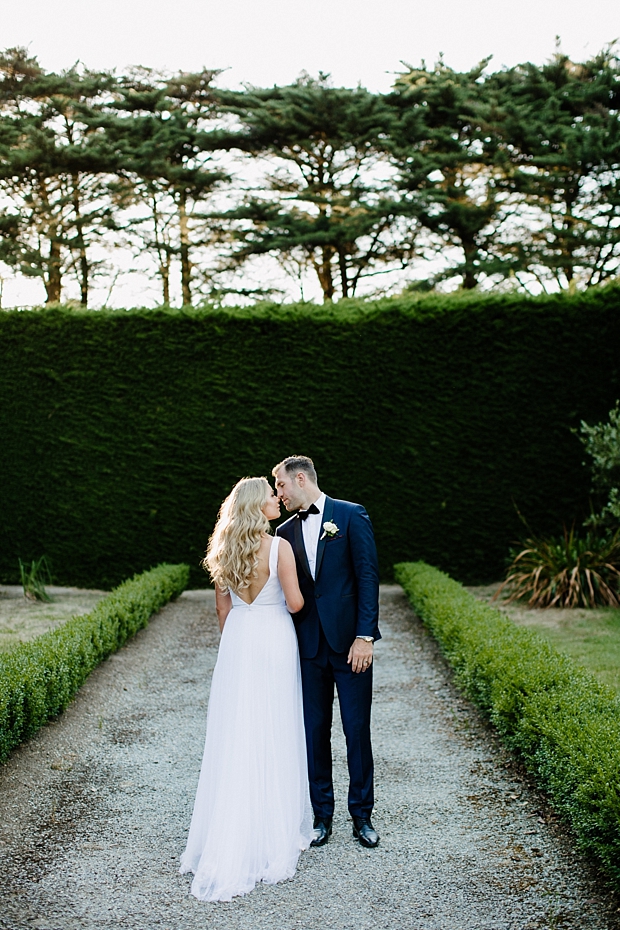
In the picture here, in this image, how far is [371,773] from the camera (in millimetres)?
3516

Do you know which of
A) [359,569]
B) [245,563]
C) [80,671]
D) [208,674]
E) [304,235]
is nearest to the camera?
[245,563]

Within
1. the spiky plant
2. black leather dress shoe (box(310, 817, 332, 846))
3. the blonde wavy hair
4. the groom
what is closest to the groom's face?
the groom

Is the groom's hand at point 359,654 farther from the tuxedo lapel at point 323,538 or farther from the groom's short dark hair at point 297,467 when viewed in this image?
the groom's short dark hair at point 297,467

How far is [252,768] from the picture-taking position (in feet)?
10.7

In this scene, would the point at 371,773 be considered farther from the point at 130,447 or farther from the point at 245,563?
the point at 130,447

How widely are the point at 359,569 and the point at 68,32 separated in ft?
61.8

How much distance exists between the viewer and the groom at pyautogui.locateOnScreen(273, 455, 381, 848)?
3.49 meters

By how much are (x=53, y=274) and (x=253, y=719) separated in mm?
16519

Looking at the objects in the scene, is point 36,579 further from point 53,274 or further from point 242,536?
point 53,274

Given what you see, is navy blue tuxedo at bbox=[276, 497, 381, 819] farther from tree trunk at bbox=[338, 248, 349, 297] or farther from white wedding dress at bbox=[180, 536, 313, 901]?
tree trunk at bbox=[338, 248, 349, 297]

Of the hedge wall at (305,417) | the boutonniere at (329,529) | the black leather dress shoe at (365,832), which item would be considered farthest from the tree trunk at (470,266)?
the black leather dress shoe at (365,832)

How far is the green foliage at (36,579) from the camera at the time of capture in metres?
9.24

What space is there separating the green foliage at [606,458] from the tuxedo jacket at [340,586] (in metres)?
5.33

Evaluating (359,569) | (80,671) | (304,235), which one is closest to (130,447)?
(80,671)
